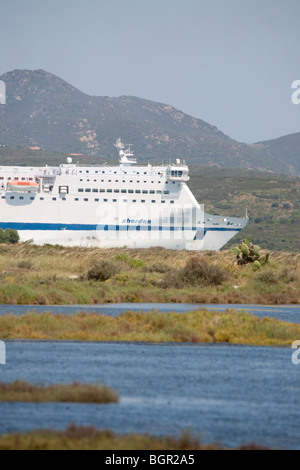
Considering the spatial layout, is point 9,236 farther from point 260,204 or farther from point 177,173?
point 260,204

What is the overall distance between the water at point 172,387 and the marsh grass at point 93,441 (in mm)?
429

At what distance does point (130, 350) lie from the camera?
19.6 m

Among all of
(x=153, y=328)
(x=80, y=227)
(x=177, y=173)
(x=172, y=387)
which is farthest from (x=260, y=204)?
(x=172, y=387)

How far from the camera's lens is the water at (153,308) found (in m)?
26.3

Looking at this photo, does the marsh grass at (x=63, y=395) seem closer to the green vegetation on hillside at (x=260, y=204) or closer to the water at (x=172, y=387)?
the water at (x=172, y=387)

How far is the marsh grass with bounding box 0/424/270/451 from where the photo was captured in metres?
11.0

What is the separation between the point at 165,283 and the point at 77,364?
18.2 m

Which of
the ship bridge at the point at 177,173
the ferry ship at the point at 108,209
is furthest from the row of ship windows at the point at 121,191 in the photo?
the ship bridge at the point at 177,173

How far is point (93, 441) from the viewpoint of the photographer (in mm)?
11219

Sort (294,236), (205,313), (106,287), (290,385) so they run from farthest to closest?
(294,236) → (106,287) → (205,313) → (290,385)
